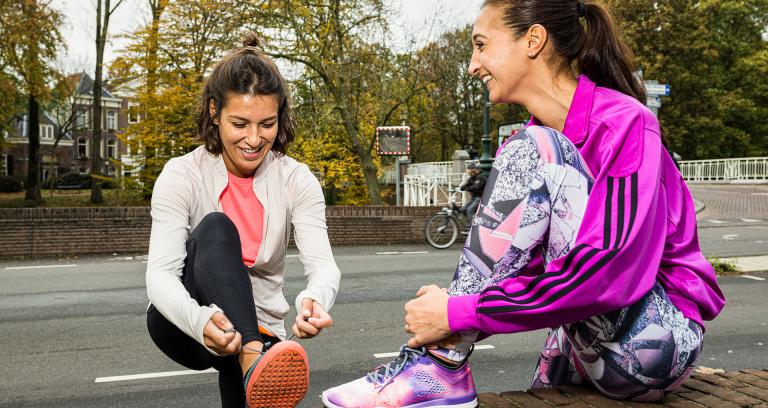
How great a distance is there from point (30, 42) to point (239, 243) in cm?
2563

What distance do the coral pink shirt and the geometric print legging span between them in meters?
0.82

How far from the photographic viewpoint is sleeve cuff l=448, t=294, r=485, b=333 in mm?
1769

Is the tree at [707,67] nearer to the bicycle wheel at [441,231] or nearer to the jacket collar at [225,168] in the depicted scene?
the bicycle wheel at [441,231]

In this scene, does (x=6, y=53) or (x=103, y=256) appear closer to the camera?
(x=103, y=256)

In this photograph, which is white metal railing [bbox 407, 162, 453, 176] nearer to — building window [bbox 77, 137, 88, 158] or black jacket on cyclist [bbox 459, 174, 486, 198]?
black jacket on cyclist [bbox 459, 174, 486, 198]

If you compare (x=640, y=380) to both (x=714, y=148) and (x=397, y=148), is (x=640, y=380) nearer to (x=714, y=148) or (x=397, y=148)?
(x=397, y=148)

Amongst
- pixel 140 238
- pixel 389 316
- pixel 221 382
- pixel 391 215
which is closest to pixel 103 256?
pixel 140 238

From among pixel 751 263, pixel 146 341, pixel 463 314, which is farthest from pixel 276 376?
pixel 751 263

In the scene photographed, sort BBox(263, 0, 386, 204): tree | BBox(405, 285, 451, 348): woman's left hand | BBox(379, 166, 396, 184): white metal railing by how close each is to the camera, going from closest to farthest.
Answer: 1. BBox(405, 285, 451, 348): woman's left hand
2. BBox(263, 0, 386, 204): tree
3. BBox(379, 166, 396, 184): white metal railing

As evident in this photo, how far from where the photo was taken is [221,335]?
1915mm

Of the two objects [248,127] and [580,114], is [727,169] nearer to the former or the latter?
[580,114]

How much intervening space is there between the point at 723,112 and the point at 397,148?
31.0 metres

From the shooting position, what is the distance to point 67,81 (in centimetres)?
2822

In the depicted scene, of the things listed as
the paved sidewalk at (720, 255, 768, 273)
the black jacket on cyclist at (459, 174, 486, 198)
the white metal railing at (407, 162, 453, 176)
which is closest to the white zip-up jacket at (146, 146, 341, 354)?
the paved sidewalk at (720, 255, 768, 273)
